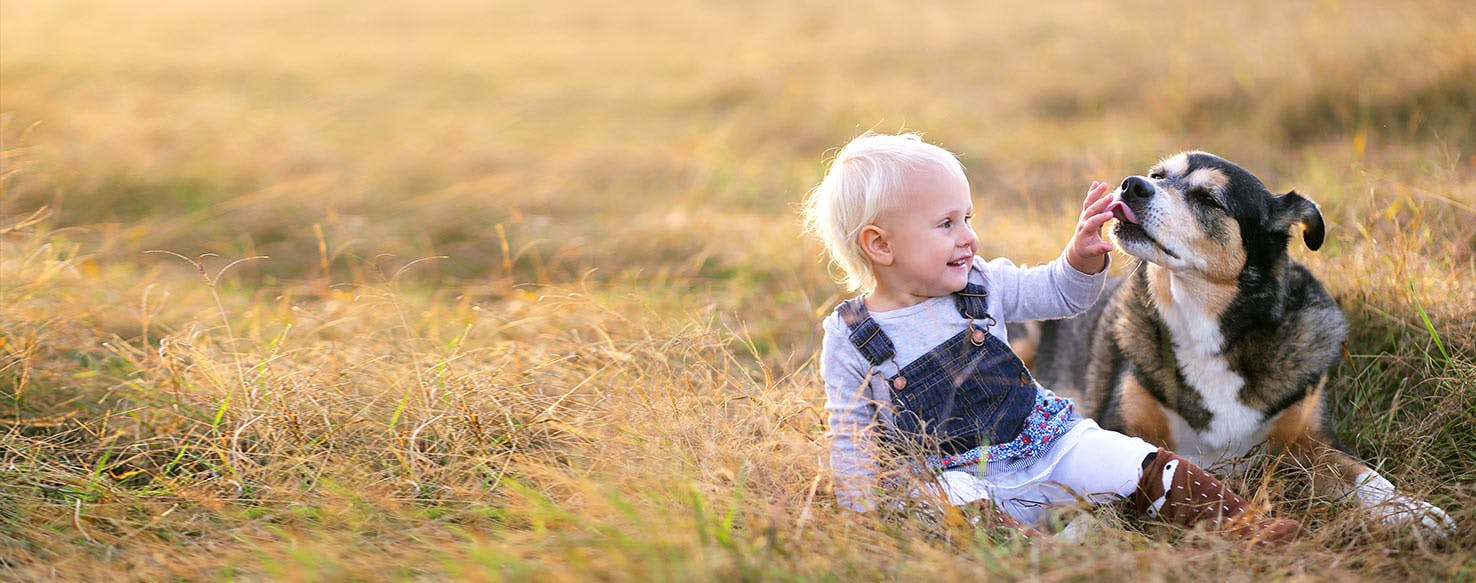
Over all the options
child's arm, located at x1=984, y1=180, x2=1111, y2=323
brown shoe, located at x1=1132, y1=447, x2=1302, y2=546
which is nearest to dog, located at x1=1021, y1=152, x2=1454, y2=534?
child's arm, located at x1=984, y1=180, x2=1111, y2=323

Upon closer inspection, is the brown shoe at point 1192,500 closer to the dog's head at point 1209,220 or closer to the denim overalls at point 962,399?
the denim overalls at point 962,399

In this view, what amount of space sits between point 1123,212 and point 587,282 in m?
2.75

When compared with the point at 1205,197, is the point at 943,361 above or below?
below

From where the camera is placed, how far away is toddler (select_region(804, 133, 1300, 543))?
303cm

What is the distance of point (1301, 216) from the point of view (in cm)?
328

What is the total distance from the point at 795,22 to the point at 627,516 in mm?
12043

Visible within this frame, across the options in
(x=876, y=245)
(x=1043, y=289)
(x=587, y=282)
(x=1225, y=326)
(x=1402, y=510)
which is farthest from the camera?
(x=587, y=282)

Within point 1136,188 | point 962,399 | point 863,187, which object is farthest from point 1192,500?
point 863,187

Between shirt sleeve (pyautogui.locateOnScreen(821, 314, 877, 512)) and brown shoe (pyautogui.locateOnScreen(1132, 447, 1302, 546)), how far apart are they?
732 mm

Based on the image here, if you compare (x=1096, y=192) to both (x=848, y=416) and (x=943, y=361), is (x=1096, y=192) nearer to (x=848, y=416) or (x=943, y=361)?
(x=943, y=361)

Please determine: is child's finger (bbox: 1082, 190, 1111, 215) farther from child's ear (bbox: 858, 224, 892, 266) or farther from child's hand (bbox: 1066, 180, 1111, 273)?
child's ear (bbox: 858, 224, 892, 266)

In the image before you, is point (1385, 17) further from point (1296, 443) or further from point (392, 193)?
point (392, 193)

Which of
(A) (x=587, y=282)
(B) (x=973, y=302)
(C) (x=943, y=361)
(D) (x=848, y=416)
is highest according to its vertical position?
(B) (x=973, y=302)

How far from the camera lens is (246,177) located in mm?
7094
